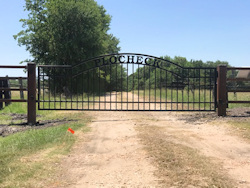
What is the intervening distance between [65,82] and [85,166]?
22.4 meters

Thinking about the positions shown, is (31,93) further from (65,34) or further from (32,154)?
(65,34)

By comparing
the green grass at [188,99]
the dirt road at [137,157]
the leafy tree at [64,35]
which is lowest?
the dirt road at [137,157]

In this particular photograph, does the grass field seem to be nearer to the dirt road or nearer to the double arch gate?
the dirt road

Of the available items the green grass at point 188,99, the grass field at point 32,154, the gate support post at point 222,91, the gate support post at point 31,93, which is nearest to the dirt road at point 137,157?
the grass field at point 32,154

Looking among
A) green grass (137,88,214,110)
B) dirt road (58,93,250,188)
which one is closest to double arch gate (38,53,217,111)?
green grass (137,88,214,110)

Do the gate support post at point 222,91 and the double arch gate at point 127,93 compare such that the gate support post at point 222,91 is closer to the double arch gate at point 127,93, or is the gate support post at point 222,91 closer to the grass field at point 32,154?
the double arch gate at point 127,93

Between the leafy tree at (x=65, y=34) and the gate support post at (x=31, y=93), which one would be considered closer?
the gate support post at (x=31, y=93)

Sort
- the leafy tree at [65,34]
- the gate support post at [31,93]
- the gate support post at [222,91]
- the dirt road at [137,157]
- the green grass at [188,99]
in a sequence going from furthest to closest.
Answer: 1. the leafy tree at [65,34]
2. the green grass at [188,99]
3. the gate support post at [222,91]
4. the gate support post at [31,93]
5. the dirt road at [137,157]

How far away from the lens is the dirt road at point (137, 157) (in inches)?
145

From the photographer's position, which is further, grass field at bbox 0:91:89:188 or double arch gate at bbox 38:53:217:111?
double arch gate at bbox 38:53:217:111

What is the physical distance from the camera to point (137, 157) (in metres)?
4.79

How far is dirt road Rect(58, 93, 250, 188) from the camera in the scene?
368 cm

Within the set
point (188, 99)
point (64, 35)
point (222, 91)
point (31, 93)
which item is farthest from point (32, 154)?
point (64, 35)

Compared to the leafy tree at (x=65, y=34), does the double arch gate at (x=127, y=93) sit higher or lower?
lower
